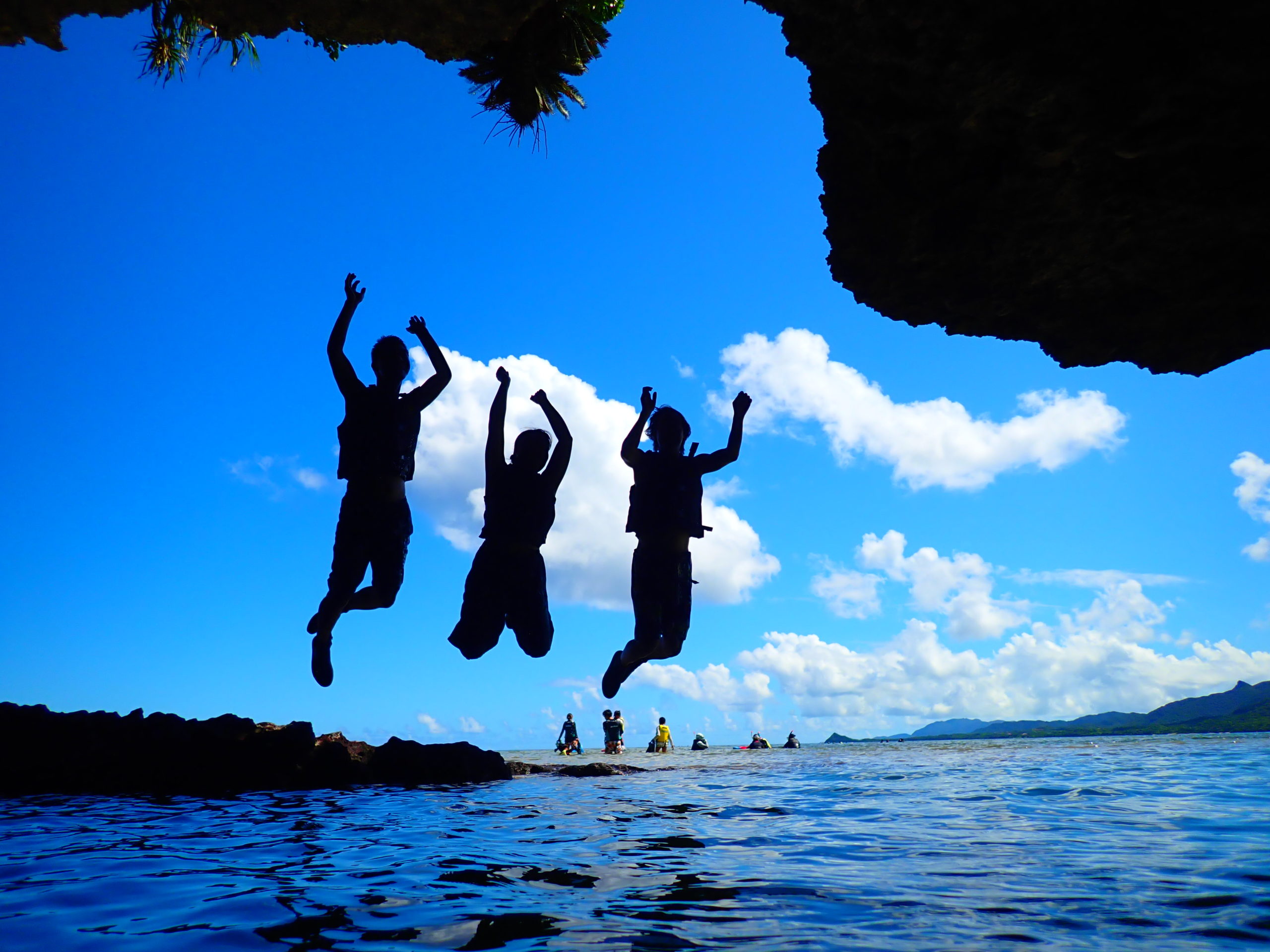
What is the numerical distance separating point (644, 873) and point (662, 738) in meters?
21.2

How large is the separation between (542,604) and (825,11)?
587cm

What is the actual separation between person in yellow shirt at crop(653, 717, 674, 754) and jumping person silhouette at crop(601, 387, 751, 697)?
1619 cm

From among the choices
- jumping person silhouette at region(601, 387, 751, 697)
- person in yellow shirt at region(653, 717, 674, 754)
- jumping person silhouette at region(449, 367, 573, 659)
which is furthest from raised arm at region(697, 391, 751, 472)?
person in yellow shirt at region(653, 717, 674, 754)

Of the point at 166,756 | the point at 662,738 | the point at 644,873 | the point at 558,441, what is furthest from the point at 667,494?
the point at 662,738

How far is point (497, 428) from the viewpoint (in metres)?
7.72

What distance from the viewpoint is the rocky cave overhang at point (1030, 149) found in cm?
326

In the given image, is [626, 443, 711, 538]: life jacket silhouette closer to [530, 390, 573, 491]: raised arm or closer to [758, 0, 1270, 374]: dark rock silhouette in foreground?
[530, 390, 573, 491]: raised arm

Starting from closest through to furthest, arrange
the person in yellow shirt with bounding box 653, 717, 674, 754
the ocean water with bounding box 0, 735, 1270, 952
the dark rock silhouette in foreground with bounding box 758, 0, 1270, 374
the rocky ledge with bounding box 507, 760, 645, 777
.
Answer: the ocean water with bounding box 0, 735, 1270, 952, the dark rock silhouette in foreground with bounding box 758, 0, 1270, 374, the rocky ledge with bounding box 507, 760, 645, 777, the person in yellow shirt with bounding box 653, 717, 674, 754

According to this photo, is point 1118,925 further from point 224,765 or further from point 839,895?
point 224,765

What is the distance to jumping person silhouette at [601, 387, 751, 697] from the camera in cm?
768

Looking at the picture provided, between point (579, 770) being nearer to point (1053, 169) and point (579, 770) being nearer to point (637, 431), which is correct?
point (637, 431)

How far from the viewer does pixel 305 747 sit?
24.8 feet

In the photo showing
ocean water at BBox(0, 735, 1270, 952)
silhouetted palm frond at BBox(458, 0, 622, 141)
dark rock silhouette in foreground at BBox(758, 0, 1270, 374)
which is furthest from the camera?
silhouetted palm frond at BBox(458, 0, 622, 141)

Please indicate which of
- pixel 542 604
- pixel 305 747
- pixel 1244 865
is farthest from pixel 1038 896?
pixel 305 747
